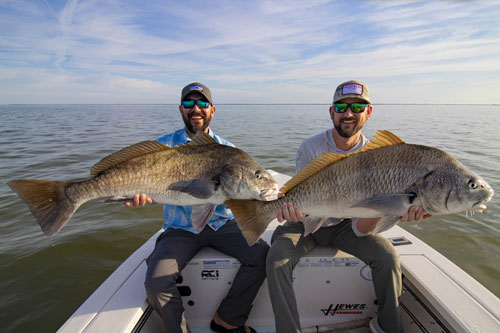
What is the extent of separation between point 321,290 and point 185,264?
5.01 feet

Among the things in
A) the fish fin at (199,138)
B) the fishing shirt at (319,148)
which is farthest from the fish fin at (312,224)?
the fish fin at (199,138)

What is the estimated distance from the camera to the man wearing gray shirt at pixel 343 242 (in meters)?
2.69

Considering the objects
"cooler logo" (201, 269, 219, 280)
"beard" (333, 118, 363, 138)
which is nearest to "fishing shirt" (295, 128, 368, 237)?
"beard" (333, 118, 363, 138)

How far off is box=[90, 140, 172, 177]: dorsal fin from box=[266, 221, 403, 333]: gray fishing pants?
66.8 inches

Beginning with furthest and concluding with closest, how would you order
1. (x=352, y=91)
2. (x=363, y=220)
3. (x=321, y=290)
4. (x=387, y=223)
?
(x=352, y=91) → (x=321, y=290) → (x=363, y=220) → (x=387, y=223)

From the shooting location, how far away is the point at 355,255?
9.89 ft

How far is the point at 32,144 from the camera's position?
16.8 m

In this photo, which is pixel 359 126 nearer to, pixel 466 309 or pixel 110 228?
pixel 466 309

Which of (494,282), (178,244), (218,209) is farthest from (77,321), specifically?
(494,282)

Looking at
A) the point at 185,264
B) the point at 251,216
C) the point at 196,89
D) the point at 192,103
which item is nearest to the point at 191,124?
the point at 192,103

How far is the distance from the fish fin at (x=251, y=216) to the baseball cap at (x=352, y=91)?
1.67m

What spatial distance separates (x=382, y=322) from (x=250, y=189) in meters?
1.87

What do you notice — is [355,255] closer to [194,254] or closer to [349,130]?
[349,130]

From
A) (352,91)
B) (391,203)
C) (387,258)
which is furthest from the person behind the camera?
(352,91)
